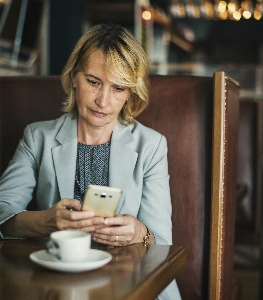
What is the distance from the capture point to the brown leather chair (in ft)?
5.69

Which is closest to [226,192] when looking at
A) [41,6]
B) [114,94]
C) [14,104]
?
[114,94]

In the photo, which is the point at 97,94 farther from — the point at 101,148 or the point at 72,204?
the point at 72,204

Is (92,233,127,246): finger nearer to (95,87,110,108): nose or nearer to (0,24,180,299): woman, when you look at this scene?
(0,24,180,299): woman

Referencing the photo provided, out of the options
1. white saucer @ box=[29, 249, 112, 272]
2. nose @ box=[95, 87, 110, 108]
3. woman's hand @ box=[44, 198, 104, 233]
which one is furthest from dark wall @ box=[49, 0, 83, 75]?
white saucer @ box=[29, 249, 112, 272]

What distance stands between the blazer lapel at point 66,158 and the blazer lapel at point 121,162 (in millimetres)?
119

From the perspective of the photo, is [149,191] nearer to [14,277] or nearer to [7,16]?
[14,277]

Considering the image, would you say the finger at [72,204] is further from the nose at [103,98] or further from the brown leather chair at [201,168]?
the brown leather chair at [201,168]

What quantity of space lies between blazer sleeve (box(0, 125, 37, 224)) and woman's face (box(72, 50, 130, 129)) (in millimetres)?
210

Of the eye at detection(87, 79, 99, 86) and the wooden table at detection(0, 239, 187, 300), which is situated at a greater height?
the eye at detection(87, 79, 99, 86)

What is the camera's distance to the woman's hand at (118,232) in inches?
50.8

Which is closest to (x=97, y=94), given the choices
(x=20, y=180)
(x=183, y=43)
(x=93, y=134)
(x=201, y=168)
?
(x=93, y=134)

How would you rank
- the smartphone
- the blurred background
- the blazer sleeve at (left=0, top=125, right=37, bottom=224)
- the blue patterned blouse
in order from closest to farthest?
the smartphone, the blazer sleeve at (left=0, top=125, right=37, bottom=224), the blue patterned blouse, the blurred background

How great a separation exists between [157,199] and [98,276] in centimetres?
61

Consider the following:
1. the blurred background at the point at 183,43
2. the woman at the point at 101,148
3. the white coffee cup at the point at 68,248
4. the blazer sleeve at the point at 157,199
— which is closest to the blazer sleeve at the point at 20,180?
the woman at the point at 101,148
